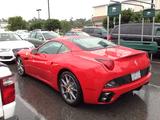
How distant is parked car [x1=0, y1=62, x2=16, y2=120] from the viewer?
2.43 meters

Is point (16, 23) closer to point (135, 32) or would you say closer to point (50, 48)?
point (135, 32)

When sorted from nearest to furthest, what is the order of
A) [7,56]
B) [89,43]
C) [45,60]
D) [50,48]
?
[89,43] < [45,60] < [50,48] < [7,56]

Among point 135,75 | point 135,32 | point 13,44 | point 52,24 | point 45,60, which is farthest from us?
point 52,24

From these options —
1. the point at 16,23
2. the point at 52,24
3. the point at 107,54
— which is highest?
the point at 16,23

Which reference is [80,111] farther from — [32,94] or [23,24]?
[23,24]

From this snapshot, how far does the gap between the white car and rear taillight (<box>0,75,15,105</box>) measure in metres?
6.22

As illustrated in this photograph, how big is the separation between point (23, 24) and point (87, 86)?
5168 centimetres

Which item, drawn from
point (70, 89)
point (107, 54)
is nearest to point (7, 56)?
point (70, 89)

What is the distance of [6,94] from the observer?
2492 mm

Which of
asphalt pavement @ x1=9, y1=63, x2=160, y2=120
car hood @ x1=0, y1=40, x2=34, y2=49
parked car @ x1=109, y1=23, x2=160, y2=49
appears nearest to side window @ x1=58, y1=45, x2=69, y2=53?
asphalt pavement @ x1=9, y1=63, x2=160, y2=120

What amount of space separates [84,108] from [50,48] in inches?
74.6

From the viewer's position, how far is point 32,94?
528 centimetres

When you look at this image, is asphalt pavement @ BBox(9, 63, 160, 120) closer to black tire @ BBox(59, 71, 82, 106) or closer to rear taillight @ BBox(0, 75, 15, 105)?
black tire @ BBox(59, 71, 82, 106)

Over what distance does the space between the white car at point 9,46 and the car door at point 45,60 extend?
297 centimetres
